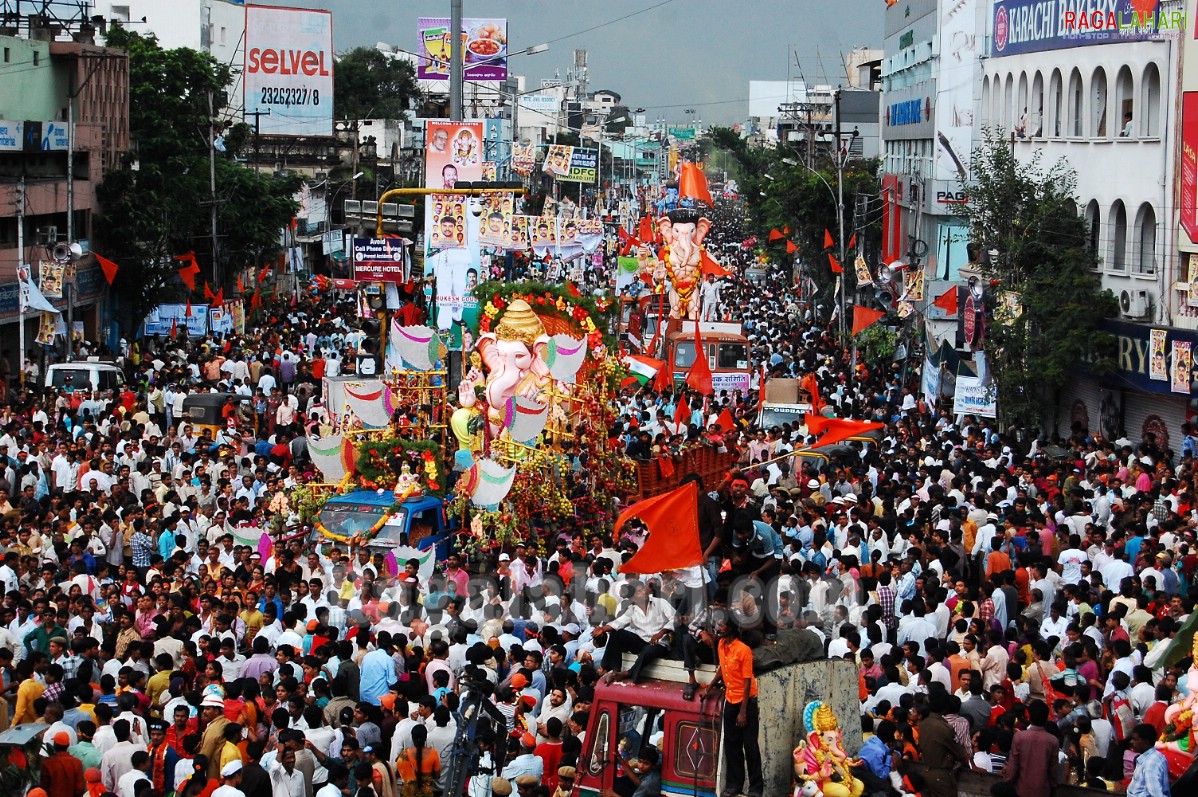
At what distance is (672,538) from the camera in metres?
12.2

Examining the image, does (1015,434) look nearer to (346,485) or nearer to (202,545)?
(346,485)

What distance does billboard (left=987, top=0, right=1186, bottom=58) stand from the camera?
2636 cm

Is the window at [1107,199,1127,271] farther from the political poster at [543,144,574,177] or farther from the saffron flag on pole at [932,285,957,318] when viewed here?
the political poster at [543,144,574,177]

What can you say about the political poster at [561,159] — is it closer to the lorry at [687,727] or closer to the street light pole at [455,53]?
the street light pole at [455,53]

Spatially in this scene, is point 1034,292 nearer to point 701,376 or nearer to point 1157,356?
point 1157,356

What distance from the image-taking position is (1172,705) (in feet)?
33.8

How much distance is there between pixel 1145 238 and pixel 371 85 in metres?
70.2

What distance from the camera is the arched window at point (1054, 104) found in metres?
31.0

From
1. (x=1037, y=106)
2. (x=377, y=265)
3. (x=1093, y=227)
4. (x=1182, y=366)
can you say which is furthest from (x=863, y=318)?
(x=377, y=265)

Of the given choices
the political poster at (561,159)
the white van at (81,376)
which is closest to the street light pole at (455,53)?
the white van at (81,376)

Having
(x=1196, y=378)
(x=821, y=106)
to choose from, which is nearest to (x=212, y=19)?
(x=821, y=106)

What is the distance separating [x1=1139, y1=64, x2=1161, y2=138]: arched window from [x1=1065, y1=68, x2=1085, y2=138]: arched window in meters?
2.96

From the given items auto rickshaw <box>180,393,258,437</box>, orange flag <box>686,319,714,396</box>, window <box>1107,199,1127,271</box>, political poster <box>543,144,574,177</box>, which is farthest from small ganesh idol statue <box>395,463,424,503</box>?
political poster <box>543,144,574,177</box>

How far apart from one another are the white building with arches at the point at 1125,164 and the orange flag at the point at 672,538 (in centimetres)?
1382
